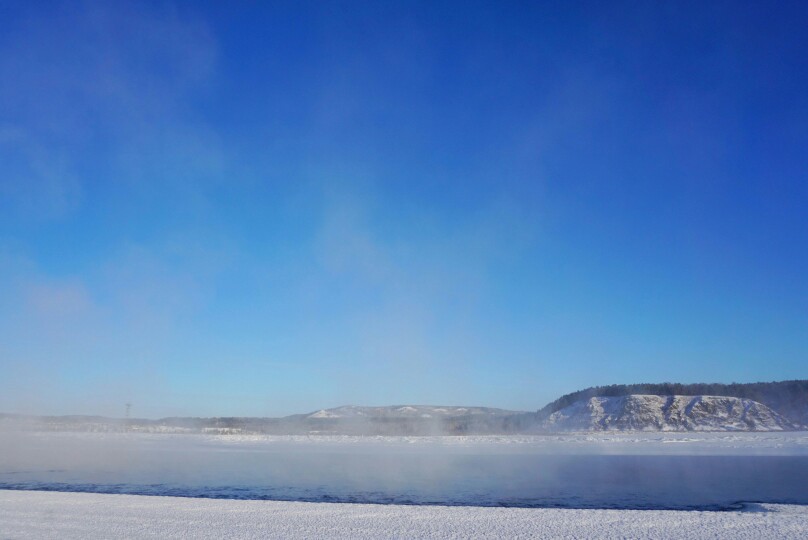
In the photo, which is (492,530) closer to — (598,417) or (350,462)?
(350,462)

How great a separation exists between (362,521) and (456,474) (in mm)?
9597

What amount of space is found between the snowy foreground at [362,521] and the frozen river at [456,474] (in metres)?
1.83

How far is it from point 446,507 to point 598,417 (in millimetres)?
52566

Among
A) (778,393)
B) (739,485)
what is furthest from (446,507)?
(778,393)

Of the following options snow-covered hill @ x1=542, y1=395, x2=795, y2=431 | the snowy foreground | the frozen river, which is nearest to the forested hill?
snow-covered hill @ x1=542, y1=395, x2=795, y2=431

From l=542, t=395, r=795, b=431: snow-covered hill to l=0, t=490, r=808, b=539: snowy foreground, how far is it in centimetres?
4774

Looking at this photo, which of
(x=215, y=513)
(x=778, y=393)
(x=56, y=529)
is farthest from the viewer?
(x=778, y=393)

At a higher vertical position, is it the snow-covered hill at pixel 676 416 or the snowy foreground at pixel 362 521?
the snow-covered hill at pixel 676 416

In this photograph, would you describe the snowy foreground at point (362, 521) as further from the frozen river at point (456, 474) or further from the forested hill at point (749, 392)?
the forested hill at point (749, 392)

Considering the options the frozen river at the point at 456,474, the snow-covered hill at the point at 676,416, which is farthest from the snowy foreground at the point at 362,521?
the snow-covered hill at the point at 676,416

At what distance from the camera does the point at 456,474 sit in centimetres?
2014

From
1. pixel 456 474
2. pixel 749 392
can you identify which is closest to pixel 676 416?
pixel 749 392

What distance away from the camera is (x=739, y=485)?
55.1ft

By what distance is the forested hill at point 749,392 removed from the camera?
194 ft
